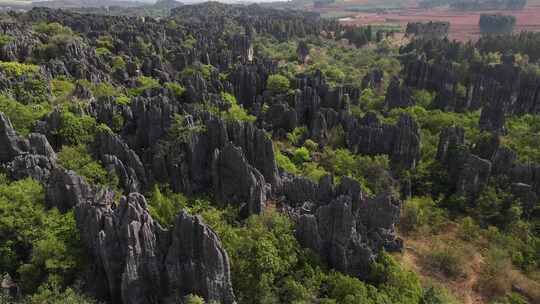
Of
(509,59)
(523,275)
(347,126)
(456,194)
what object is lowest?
(523,275)

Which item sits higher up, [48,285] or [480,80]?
[480,80]

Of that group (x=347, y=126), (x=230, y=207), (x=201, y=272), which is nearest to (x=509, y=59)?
(x=347, y=126)

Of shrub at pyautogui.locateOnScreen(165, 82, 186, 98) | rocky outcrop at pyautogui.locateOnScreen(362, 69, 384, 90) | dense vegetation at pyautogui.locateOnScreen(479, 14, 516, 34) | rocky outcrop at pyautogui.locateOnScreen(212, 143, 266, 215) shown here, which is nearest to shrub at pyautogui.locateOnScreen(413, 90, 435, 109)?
rocky outcrop at pyautogui.locateOnScreen(362, 69, 384, 90)

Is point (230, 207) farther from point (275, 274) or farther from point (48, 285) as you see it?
point (48, 285)

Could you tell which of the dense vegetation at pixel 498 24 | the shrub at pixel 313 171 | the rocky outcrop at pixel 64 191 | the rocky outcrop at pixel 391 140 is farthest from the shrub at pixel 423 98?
the dense vegetation at pixel 498 24

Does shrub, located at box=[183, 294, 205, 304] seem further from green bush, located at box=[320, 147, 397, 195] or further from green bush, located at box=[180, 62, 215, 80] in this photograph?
green bush, located at box=[180, 62, 215, 80]

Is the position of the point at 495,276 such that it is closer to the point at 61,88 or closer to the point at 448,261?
the point at 448,261

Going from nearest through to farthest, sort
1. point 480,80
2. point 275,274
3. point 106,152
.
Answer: point 275,274 < point 106,152 < point 480,80

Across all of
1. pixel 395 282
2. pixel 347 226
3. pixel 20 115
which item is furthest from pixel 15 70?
pixel 395 282
